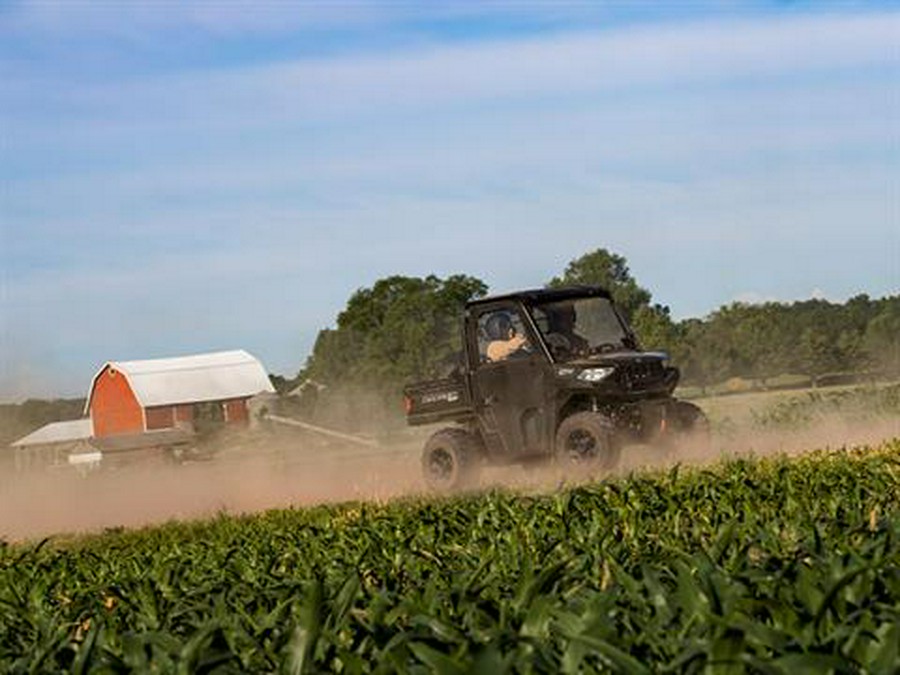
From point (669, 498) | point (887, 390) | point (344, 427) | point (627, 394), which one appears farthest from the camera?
point (344, 427)

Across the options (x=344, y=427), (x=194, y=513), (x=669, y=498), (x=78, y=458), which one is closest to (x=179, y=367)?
(x=78, y=458)

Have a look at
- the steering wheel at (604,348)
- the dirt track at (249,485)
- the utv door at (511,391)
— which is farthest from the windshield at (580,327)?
the dirt track at (249,485)

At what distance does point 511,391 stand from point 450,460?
1.31 m

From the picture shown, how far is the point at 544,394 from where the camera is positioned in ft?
72.2

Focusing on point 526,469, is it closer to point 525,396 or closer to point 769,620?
point 525,396

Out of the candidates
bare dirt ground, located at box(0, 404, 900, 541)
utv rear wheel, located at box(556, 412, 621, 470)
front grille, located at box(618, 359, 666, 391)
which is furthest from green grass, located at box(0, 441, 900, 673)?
front grille, located at box(618, 359, 666, 391)

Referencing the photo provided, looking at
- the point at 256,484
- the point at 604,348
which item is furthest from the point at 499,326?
the point at 256,484

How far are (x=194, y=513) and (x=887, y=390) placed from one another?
1335 cm

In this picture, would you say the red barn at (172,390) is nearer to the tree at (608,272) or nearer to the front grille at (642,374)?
the tree at (608,272)

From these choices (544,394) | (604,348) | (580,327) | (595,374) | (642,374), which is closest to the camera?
(595,374)

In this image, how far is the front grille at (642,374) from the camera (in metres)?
21.9

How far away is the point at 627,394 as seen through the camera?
21.8 meters

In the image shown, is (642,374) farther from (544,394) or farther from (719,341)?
(719,341)

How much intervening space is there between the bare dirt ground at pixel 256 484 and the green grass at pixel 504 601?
36.7 ft
